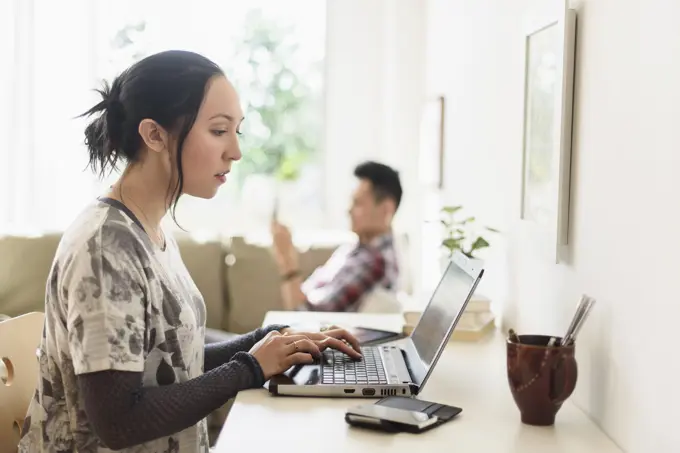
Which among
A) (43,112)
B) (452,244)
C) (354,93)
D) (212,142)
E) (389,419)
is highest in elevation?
(354,93)

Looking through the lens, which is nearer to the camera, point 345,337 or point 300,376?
point 300,376

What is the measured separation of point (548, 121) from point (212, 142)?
684 mm

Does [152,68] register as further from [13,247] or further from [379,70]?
[379,70]

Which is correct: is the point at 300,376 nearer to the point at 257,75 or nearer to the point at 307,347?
the point at 307,347

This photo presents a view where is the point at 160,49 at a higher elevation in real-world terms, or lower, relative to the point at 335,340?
higher

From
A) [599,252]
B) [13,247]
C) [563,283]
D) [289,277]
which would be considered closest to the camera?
[599,252]

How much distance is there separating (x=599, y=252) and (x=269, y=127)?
3.15 m

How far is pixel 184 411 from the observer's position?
1154 mm

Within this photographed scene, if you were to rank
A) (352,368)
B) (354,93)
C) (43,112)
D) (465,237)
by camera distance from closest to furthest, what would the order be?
(352,368) < (465,237) < (43,112) < (354,93)

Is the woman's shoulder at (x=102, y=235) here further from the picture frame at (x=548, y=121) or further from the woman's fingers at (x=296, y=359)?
the picture frame at (x=548, y=121)

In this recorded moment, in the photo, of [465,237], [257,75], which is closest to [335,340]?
[465,237]

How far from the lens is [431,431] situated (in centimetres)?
123

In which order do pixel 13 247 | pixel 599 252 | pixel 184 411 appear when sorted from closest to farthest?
pixel 184 411 → pixel 599 252 → pixel 13 247

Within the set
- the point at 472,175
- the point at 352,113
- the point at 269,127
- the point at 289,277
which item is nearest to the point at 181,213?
the point at 269,127
